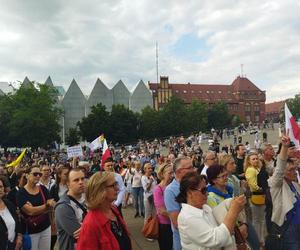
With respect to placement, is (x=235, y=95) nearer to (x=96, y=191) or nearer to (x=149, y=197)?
(x=149, y=197)

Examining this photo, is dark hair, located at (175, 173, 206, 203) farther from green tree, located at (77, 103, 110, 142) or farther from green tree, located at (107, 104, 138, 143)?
green tree, located at (77, 103, 110, 142)

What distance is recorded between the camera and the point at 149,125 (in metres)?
72.6

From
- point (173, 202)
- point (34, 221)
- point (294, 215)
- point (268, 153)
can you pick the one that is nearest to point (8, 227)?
point (34, 221)

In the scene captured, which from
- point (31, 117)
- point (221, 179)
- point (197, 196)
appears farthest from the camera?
point (31, 117)

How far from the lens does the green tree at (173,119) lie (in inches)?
2904

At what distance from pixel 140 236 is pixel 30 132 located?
51859 mm

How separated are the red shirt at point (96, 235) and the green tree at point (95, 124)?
6361cm

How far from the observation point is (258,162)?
743 centimetres

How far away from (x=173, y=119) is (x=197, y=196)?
70882 millimetres

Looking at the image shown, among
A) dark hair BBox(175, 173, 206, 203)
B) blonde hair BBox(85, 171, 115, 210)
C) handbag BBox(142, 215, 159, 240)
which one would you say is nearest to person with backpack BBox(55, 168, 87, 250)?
blonde hair BBox(85, 171, 115, 210)

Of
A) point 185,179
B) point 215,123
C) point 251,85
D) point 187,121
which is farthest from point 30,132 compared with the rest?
point 251,85

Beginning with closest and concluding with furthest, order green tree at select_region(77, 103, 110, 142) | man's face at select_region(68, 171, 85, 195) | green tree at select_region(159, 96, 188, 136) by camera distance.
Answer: man's face at select_region(68, 171, 85, 195) < green tree at select_region(77, 103, 110, 142) < green tree at select_region(159, 96, 188, 136)

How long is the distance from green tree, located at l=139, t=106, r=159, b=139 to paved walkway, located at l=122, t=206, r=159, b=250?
5730 centimetres

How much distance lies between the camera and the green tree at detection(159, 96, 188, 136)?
7375 centimetres
